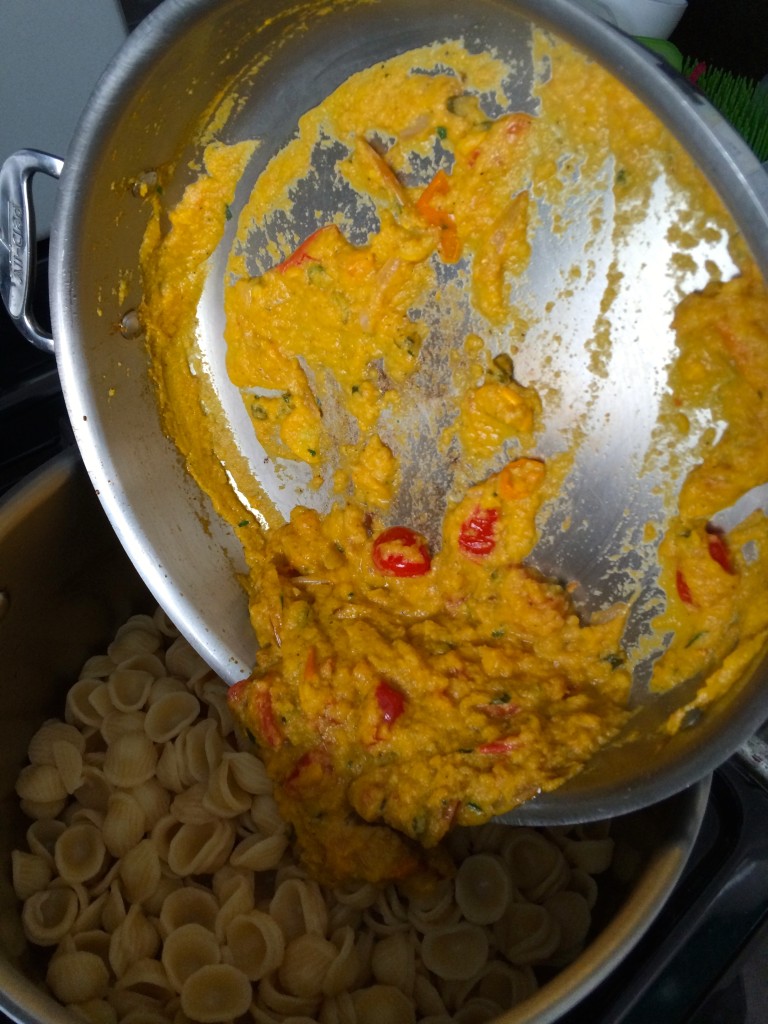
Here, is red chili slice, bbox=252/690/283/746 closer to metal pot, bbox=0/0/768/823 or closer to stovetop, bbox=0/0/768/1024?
metal pot, bbox=0/0/768/823

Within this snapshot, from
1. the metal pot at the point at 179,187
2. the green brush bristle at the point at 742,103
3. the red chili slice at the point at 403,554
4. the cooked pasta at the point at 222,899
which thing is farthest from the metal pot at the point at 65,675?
the green brush bristle at the point at 742,103

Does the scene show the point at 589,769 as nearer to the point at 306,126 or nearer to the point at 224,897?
the point at 224,897

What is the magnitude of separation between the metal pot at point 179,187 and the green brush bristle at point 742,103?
1.11m

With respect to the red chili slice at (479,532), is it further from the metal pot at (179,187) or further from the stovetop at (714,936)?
the stovetop at (714,936)

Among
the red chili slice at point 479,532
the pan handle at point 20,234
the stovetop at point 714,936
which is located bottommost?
the stovetop at point 714,936

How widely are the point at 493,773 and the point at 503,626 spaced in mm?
245

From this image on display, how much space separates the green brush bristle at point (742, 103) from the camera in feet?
6.35

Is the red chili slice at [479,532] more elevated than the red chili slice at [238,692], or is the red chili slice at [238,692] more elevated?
the red chili slice at [479,532]

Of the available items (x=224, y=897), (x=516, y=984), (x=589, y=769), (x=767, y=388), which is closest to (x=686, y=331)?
(x=767, y=388)

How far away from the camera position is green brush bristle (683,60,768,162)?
76.2 inches

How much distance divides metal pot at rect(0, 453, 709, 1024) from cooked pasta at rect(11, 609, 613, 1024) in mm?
44

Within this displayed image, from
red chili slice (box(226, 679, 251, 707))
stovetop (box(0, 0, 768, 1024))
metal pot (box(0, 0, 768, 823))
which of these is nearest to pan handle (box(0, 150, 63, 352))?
metal pot (box(0, 0, 768, 823))

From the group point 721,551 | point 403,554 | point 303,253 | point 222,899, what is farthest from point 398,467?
point 222,899

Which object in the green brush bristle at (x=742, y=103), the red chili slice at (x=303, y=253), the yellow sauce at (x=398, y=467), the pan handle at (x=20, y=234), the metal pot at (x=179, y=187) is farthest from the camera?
the green brush bristle at (x=742, y=103)
